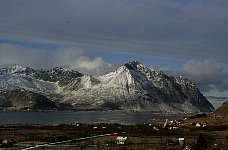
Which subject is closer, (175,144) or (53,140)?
(175,144)

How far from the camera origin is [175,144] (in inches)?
2339

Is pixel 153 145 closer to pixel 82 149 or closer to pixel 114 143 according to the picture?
pixel 114 143

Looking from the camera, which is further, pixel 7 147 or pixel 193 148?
pixel 7 147

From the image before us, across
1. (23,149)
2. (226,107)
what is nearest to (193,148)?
(23,149)

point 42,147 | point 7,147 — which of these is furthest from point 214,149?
point 7,147

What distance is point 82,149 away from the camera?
5394cm

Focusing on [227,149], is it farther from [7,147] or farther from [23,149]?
[7,147]

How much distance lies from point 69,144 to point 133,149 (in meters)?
9.09

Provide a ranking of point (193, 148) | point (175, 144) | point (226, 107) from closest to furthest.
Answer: point (193, 148) → point (175, 144) → point (226, 107)

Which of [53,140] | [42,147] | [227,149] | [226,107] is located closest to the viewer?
[227,149]

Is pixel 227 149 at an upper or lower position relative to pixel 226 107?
lower

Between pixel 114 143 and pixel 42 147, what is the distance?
1057 cm

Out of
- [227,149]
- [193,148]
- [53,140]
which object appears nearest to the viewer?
[227,149]

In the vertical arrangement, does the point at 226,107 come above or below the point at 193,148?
above
